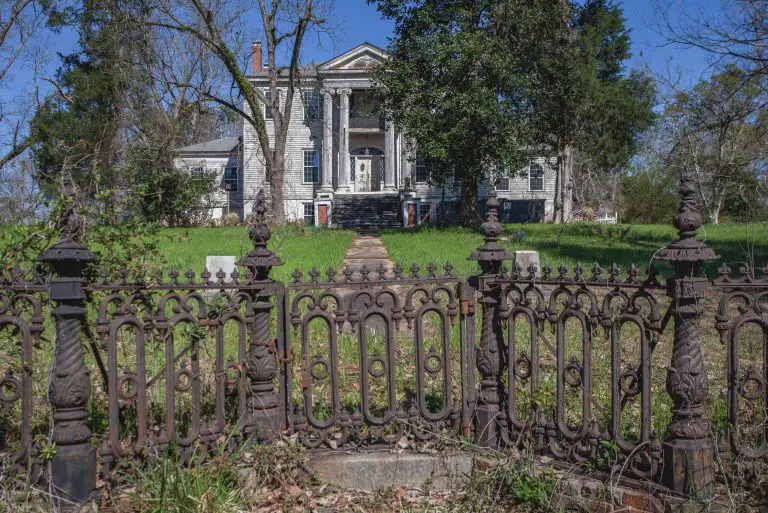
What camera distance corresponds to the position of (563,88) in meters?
25.7

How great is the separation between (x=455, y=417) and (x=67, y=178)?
2704 millimetres

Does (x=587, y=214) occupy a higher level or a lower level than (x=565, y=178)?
lower

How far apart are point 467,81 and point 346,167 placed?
17147 millimetres

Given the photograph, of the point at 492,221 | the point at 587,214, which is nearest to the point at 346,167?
the point at 587,214

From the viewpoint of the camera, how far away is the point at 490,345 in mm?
3756

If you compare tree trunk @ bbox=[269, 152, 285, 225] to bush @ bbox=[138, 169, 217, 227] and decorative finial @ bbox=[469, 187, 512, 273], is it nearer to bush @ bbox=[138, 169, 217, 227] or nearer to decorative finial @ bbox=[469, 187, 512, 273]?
bush @ bbox=[138, 169, 217, 227]

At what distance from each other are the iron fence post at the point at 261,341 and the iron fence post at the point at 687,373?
6.99 ft

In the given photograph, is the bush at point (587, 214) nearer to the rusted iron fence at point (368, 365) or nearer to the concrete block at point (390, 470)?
the rusted iron fence at point (368, 365)

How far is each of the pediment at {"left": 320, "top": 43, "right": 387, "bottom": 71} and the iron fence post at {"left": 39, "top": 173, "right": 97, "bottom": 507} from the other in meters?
36.4

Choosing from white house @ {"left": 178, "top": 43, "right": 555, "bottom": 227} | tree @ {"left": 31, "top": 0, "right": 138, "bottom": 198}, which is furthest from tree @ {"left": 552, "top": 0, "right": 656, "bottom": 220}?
tree @ {"left": 31, "top": 0, "right": 138, "bottom": 198}

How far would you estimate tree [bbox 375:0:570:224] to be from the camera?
2205 centimetres

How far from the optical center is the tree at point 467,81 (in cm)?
2205

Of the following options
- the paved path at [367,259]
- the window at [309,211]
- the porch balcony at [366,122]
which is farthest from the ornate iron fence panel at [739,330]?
the porch balcony at [366,122]

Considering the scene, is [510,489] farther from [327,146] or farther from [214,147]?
[214,147]
